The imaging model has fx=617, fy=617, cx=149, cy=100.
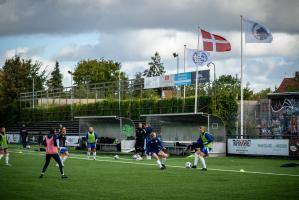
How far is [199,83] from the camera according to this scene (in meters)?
49.6

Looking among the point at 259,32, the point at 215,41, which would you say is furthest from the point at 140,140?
the point at 259,32

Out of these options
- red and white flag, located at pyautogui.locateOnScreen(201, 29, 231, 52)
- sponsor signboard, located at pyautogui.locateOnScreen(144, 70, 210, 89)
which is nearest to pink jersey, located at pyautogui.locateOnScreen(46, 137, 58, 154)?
red and white flag, located at pyautogui.locateOnScreen(201, 29, 231, 52)

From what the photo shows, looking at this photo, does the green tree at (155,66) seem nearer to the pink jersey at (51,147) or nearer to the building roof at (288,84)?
the building roof at (288,84)

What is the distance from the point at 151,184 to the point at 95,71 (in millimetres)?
94354

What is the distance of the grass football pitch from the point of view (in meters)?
18.8

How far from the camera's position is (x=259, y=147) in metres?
40.7

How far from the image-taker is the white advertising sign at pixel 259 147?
3918cm

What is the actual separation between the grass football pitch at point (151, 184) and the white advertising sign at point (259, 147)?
9.19 m

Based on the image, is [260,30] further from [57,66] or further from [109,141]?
[57,66]

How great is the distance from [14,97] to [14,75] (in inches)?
171

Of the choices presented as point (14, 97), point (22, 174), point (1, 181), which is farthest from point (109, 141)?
point (14, 97)

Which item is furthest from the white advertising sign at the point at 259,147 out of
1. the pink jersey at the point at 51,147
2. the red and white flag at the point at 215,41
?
the pink jersey at the point at 51,147

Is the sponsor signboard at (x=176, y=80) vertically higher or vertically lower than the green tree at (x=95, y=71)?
lower

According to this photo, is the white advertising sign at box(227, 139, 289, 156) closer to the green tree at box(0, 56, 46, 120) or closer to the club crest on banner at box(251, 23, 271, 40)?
the club crest on banner at box(251, 23, 271, 40)
